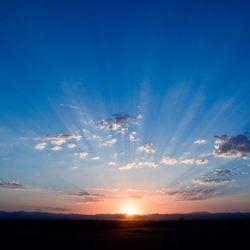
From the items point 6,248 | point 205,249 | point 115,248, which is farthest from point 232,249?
point 6,248

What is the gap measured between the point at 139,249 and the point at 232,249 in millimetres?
7845

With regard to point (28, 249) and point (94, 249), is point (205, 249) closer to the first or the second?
point (94, 249)

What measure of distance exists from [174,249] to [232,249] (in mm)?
4853

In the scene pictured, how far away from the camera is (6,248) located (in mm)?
31312

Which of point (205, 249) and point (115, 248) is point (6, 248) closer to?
point (115, 248)

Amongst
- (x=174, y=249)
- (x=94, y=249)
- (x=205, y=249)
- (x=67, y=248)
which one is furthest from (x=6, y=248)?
(x=205, y=249)

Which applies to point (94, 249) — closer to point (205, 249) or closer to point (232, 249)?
point (205, 249)

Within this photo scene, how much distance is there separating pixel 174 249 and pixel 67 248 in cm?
911

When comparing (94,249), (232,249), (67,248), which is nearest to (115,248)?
(94,249)

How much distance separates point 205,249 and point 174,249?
2.62m

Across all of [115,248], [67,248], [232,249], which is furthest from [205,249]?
[67,248]

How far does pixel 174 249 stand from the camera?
31.9 meters

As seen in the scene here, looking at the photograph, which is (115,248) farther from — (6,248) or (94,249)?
(6,248)

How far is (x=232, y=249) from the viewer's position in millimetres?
31625
